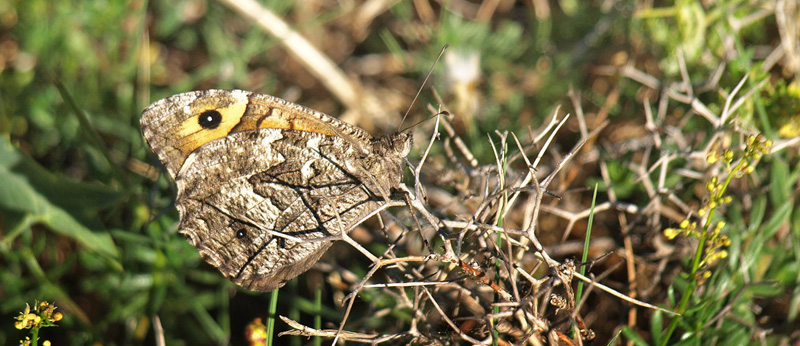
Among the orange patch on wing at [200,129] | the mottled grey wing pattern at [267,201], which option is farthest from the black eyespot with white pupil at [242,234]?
the orange patch on wing at [200,129]

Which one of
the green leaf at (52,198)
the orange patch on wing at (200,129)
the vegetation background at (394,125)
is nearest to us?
the orange patch on wing at (200,129)

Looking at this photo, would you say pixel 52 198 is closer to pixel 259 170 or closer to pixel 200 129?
pixel 200 129

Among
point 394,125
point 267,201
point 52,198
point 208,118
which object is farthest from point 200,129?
point 394,125

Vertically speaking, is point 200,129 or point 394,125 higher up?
point 394,125

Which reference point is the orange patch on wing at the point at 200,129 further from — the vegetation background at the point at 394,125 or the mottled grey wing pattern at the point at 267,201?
the vegetation background at the point at 394,125

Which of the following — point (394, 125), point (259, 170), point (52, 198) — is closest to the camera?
point (259, 170)

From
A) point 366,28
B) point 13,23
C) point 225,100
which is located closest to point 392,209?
point 225,100

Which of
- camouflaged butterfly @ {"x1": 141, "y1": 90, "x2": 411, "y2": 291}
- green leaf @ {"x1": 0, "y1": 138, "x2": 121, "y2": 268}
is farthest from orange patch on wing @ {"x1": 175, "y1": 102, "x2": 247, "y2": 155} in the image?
green leaf @ {"x1": 0, "y1": 138, "x2": 121, "y2": 268}

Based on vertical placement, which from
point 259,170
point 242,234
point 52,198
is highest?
point 52,198
